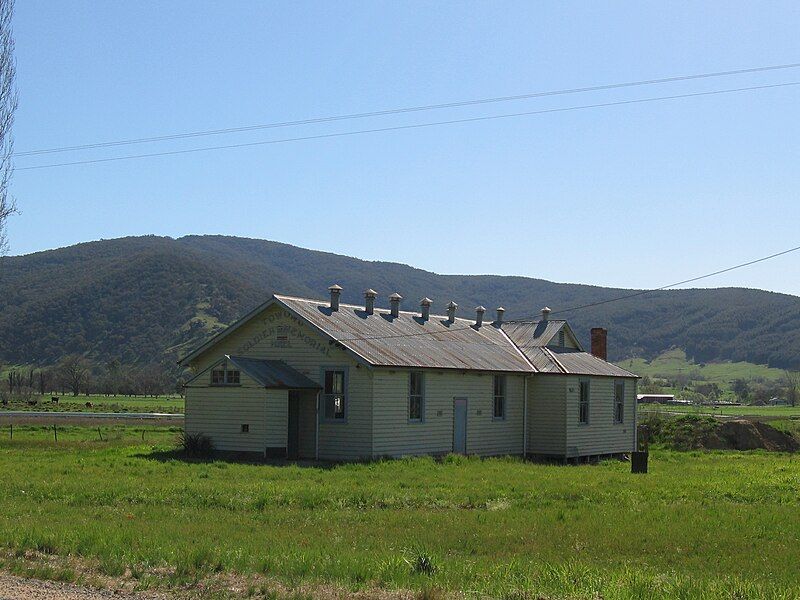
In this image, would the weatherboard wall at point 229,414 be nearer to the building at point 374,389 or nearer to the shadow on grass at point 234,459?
the building at point 374,389

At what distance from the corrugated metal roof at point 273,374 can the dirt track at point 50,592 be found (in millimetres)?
18346

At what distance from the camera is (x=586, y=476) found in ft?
90.4

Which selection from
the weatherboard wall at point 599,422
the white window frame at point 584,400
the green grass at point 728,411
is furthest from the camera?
the green grass at point 728,411

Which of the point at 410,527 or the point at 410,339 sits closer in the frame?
the point at 410,527

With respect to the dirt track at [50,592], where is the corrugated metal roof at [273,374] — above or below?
above

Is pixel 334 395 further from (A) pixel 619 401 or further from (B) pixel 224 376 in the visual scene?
(A) pixel 619 401

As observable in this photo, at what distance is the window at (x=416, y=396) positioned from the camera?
107 feet

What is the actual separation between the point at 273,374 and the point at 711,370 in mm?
170762

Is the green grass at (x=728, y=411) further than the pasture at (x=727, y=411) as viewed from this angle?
Yes

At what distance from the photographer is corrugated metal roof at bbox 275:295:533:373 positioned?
3165 centimetres

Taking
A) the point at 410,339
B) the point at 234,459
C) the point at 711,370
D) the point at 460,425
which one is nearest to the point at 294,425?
the point at 234,459

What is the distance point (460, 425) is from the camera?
34.4 metres

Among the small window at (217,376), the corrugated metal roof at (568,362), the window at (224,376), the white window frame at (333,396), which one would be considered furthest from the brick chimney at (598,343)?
the small window at (217,376)

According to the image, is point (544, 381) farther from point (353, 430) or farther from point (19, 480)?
point (19, 480)
